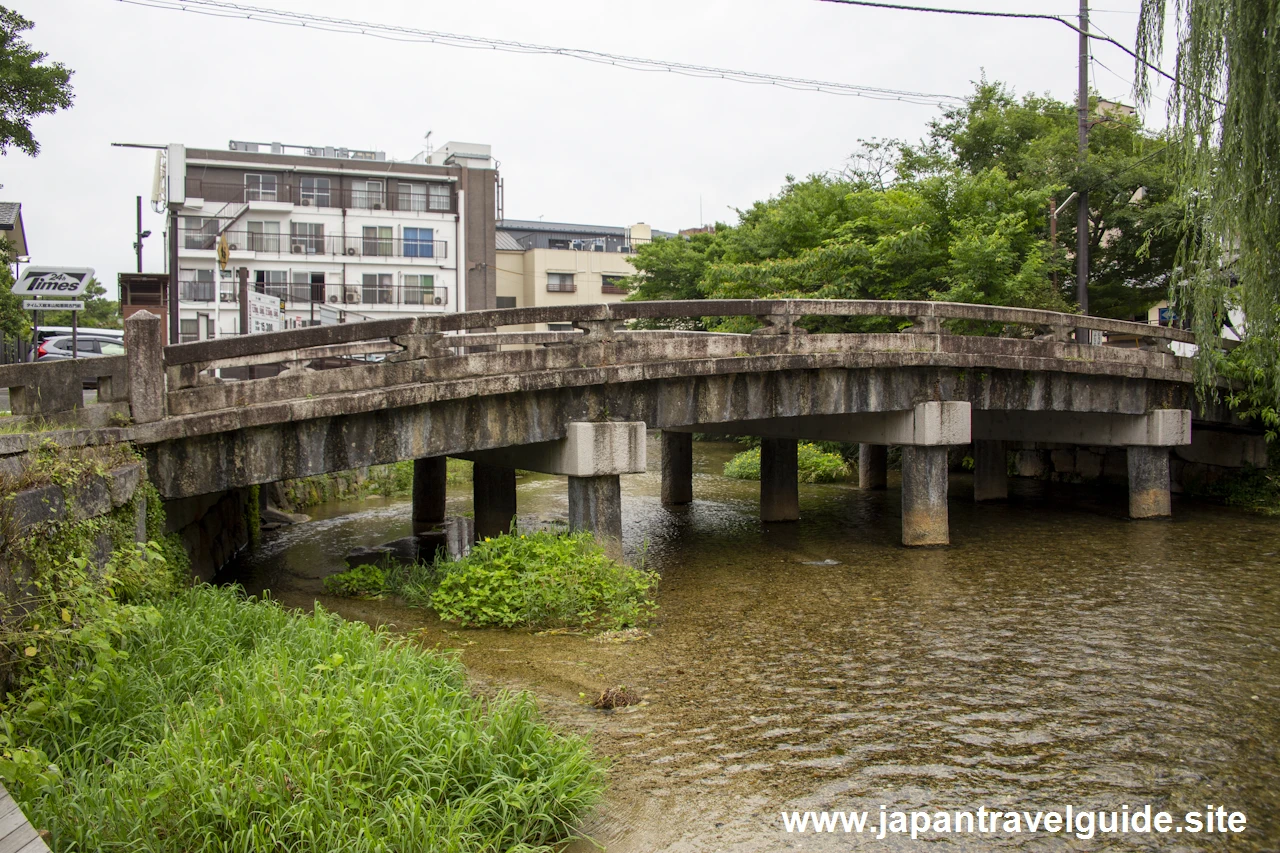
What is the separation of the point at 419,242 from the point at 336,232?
4.32 m

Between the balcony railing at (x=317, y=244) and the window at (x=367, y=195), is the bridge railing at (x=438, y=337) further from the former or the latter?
the window at (x=367, y=195)

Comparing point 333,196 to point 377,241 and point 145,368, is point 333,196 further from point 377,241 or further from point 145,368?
point 145,368

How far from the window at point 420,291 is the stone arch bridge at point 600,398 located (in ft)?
112

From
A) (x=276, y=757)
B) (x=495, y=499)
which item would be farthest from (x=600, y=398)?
(x=276, y=757)

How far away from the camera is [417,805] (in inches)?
225

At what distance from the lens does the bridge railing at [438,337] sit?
982 centimetres

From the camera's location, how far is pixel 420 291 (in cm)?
5312

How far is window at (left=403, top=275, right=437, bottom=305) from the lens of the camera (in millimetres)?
52875

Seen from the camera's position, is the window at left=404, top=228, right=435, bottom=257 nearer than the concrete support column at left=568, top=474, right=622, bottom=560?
No

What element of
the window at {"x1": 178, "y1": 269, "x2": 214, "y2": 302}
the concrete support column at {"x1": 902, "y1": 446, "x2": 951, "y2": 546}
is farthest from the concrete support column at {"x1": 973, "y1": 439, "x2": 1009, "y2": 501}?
the window at {"x1": 178, "y1": 269, "x2": 214, "y2": 302}

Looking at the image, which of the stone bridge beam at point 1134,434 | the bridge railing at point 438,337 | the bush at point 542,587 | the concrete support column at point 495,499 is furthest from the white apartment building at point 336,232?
the bush at point 542,587

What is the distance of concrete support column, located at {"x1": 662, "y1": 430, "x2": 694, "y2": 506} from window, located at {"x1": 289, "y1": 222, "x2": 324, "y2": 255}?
111 ft

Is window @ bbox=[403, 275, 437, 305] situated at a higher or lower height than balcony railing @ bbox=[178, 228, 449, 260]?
lower

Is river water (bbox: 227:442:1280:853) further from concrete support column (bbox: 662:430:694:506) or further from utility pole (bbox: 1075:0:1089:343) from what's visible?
utility pole (bbox: 1075:0:1089:343)
